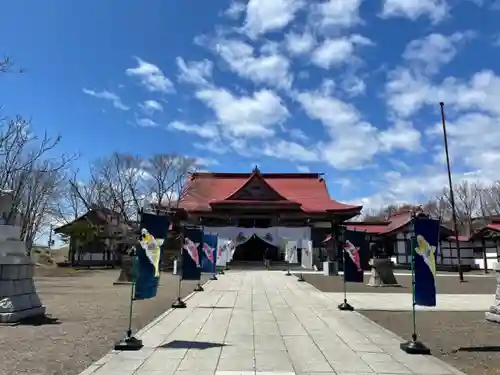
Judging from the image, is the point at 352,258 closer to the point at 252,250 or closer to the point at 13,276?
the point at 13,276

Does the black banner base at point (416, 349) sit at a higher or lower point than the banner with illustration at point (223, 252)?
lower

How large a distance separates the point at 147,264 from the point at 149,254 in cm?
19

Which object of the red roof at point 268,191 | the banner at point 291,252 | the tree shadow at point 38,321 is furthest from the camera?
the red roof at point 268,191

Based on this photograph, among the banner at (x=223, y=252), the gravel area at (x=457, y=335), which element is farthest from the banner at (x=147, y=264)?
the banner at (x=223, y=252)

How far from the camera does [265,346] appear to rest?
7070 millimetres

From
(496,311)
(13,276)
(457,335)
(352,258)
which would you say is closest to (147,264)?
(13,276)

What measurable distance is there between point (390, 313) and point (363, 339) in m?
3.92

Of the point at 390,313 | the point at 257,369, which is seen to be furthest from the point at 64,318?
the point at 390,313

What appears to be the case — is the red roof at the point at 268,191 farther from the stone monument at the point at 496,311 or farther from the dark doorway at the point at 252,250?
the stone monument at the point at 496,311

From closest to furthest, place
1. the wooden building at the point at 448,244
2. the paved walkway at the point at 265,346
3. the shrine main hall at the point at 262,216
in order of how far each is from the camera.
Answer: the paved walkway at the point at 265,346, the shrine main hall at the point at 262,216, the wooden building at the point at 448,244

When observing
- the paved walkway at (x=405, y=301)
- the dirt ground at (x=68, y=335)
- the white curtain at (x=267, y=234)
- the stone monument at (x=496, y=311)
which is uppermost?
the white curtain at (x=267, y=234)

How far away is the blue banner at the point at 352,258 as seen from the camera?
12.4 meters

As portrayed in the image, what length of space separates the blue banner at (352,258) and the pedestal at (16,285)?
26.1 ft

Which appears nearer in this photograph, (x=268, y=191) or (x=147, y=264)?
(x=147, y=264)
